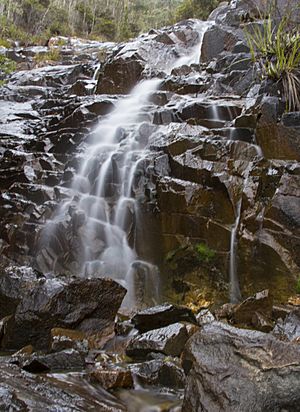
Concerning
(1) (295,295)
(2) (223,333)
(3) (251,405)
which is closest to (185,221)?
(1) (295,295)

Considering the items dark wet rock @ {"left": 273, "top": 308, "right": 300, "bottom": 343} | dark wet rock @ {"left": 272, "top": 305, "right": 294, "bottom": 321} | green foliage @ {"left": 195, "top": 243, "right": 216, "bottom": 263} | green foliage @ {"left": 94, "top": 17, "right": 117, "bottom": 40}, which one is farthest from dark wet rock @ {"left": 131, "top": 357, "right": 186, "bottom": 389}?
green foliage @ {"left": 94, "top": 17, "right": 117, "bottom": 40}

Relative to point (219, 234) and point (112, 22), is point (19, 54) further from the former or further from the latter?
point (219, 234)

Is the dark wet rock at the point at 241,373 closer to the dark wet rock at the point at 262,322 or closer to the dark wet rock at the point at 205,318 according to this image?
the dark wet rock at the point at 262,322

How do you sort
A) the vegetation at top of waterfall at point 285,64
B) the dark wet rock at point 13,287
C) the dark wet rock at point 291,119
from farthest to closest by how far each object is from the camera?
1. the vegetation at top of waterfall at point 285,64
2. the dark wet rock at point 291,119
3. the dark wet rock at point 13,287

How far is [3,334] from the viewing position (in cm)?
496

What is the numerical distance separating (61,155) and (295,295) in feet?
20.8

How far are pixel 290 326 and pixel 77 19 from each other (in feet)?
115

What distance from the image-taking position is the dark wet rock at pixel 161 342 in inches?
173

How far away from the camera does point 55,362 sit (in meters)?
4.07

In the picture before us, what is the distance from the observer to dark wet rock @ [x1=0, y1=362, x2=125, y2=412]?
2857 mm

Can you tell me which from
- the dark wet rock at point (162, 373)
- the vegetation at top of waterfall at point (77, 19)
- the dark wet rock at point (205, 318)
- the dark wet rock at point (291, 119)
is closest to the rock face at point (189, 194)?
the dark wet rock at point (291, 119)

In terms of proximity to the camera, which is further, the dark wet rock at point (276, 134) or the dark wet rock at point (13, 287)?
the dark wet rock at point (276, 134)

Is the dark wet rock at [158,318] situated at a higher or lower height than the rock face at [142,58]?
lower

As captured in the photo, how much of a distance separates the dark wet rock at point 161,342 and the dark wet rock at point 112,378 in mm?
629
